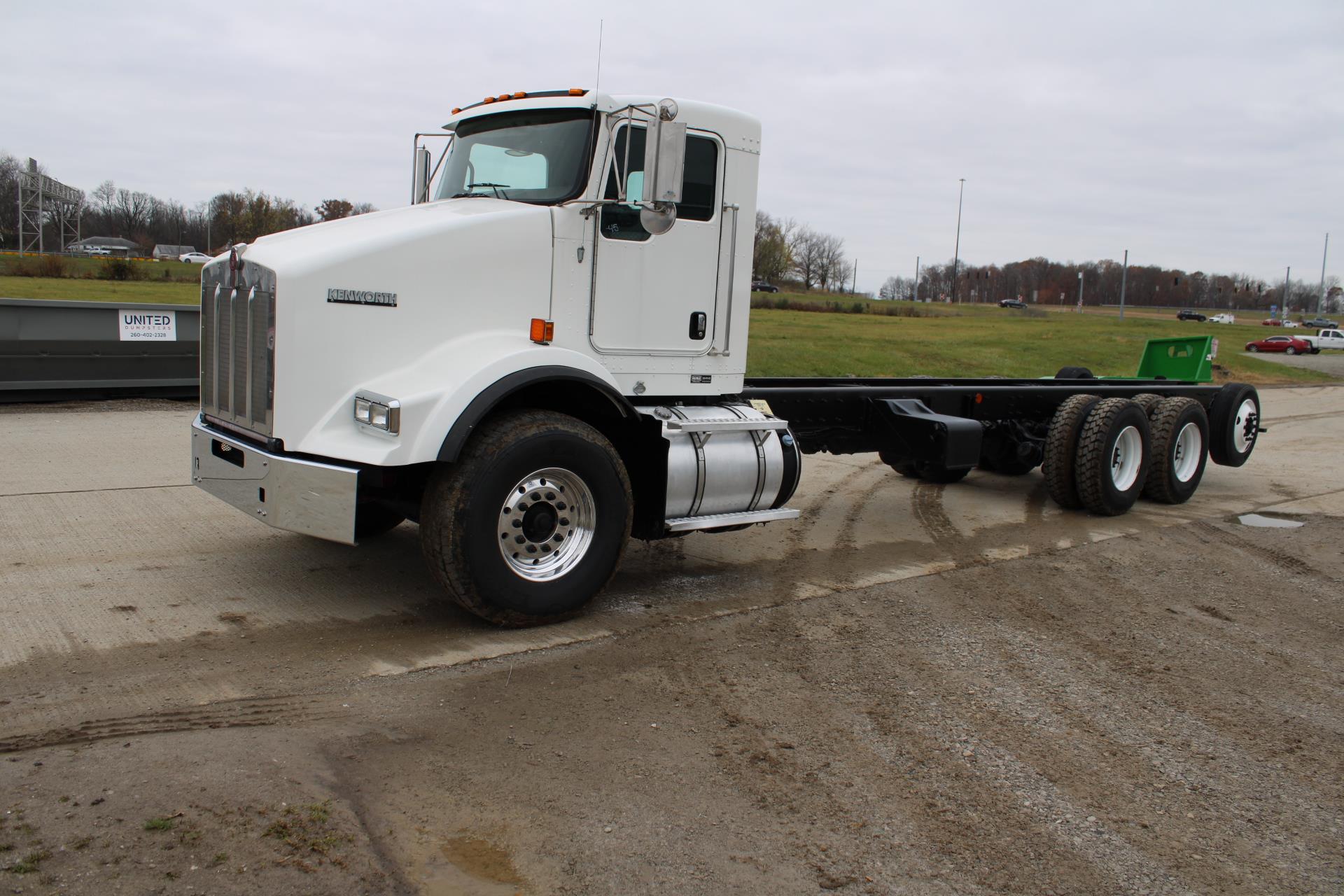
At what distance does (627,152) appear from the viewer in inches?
243

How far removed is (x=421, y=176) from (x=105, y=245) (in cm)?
8969

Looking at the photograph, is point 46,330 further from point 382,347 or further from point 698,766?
point 698,766

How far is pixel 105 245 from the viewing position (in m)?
83.9

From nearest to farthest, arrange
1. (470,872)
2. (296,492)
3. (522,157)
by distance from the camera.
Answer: (470,872), (296,492), (522,157)

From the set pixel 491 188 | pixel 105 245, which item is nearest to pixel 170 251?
pixel 105 245

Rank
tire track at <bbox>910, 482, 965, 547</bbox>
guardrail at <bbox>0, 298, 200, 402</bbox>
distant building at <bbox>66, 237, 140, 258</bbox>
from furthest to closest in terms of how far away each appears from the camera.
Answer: distant building at <bbox>66, 237, 140, 258</bbox> < guardrail at <bbox>0, 298, 200, 402</bbox> < tire track at <bbox>910, 482, 965, 547</bbox>

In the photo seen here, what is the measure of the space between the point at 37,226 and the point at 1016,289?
109344 millimetres

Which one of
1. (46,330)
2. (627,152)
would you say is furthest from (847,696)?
(46,330)

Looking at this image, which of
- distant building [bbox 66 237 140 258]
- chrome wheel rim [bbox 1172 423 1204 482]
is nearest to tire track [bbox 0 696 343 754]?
chrome wheel rim [bbox 1172 423 1204 482]

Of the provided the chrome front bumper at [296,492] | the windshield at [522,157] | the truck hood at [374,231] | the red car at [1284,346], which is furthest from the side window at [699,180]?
the red car at [1284,346]

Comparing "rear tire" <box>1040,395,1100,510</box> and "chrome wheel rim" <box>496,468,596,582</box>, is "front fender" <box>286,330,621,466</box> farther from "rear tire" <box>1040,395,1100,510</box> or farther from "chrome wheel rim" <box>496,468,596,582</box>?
"rear tire" <box>1040,395,1100,510</box>

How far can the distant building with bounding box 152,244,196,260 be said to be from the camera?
6886cm

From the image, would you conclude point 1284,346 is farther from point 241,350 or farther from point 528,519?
point 241,350

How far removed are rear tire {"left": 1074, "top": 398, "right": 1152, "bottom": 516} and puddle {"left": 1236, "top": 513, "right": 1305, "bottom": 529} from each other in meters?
0.97
